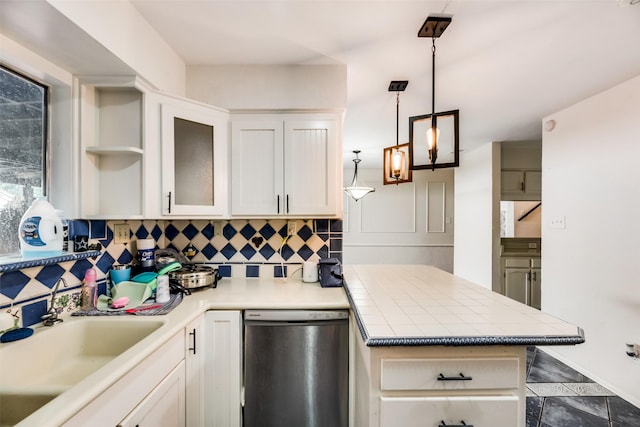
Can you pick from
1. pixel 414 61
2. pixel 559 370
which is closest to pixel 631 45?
pixel 414 61

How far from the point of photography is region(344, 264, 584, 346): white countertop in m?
1.03

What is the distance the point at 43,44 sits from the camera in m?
1.24

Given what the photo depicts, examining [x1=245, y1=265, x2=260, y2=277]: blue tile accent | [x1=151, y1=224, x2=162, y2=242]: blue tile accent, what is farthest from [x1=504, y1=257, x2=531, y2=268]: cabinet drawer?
[x1=151, y1=224, x2=162, y2=242]: blue tile accent

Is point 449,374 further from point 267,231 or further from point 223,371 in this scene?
point 267,231

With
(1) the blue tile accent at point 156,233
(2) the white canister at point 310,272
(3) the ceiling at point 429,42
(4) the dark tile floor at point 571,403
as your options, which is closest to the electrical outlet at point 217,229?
(1) the blue tile accent at point 156,233

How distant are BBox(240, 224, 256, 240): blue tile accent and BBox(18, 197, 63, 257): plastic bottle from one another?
43.5 inches

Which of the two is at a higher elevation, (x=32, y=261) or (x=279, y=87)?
(x=279, y=87)

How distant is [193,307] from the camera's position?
152 centimetres

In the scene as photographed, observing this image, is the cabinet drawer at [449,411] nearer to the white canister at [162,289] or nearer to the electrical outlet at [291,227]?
the white canister at [162,289]

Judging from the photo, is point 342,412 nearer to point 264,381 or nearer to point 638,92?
point 264,381

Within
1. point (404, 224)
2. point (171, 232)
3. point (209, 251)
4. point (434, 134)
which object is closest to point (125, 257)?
point (171, 232)

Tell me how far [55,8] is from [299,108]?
1277 millimetres

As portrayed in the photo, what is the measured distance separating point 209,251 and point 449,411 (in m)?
1.85

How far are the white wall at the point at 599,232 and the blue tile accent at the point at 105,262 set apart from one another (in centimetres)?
369
